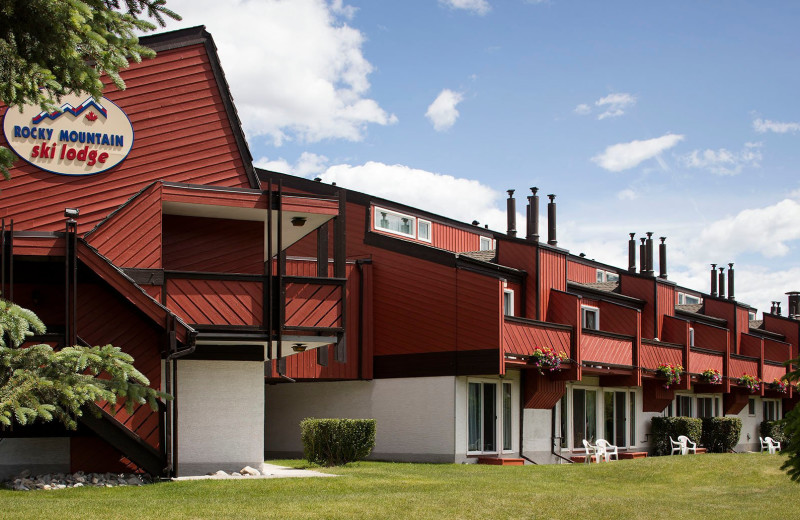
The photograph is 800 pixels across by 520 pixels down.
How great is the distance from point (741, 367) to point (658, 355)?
880 cm

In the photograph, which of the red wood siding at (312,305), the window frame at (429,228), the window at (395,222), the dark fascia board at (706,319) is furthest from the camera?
the dark fascia board at (706,319)

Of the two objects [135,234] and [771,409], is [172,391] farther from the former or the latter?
[771,409]

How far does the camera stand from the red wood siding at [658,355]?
33281 millimetres

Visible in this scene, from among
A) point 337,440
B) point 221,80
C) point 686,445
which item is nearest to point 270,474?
point 337,440

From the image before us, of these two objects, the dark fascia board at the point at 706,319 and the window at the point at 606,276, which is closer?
the window at the point at 606,276

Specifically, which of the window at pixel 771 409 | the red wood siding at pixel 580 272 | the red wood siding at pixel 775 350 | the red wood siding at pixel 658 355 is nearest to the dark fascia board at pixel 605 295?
the red wood siding at pixel 658 355

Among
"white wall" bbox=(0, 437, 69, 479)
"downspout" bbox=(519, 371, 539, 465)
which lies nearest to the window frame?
"downspout" bbox=(519, 371, 539, 465)

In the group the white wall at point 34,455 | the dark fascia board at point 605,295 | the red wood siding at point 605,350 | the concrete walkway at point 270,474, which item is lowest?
the concrete walkway at point 270,474

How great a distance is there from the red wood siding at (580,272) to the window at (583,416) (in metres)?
6.95

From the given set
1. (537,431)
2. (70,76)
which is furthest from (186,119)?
(537,431)

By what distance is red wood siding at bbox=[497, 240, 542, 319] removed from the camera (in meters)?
30.1

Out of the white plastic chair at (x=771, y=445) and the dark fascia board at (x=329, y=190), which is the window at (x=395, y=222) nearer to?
the dark fascia board at (x=329, y=190)

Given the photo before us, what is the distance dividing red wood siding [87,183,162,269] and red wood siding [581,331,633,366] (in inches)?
624

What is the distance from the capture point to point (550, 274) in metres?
30.8
